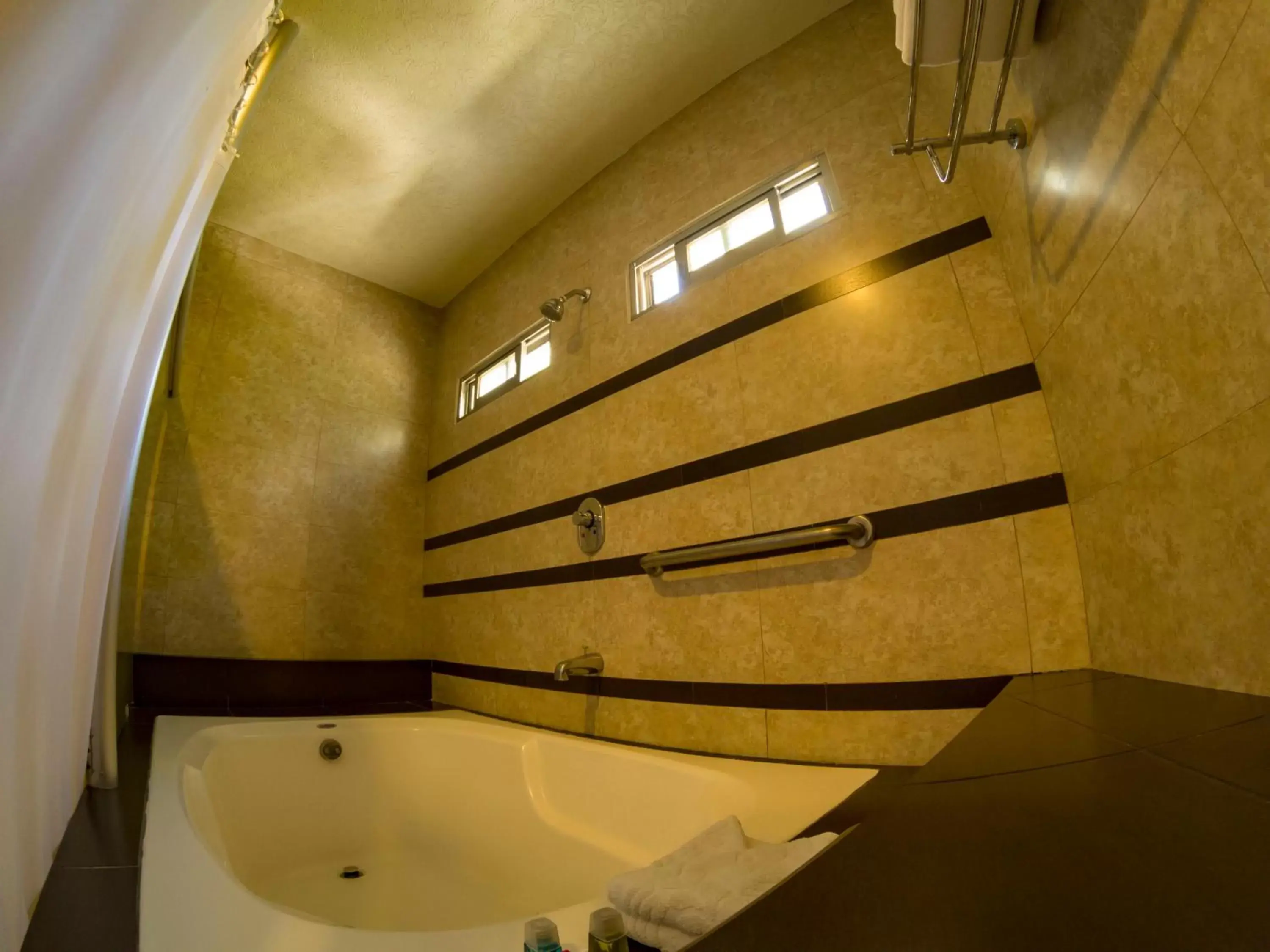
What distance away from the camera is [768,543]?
1.30 m

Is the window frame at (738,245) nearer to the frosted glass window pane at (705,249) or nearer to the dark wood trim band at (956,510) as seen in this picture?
the frosted glass window pane at (705,249)

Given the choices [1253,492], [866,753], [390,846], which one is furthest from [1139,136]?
[390,846]

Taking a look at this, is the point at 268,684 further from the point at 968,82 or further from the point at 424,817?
the point at 968,82

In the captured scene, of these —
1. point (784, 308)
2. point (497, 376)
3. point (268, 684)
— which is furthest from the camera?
point (497, 376)

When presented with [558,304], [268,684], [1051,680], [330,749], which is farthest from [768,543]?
[268,684]

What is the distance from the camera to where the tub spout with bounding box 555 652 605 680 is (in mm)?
1603

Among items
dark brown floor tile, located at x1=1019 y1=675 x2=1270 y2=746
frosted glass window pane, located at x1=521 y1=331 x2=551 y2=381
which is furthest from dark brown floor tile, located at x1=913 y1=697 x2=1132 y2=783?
frosted glass window pane, located at x1=521 y1=331 x2=551 y2=381

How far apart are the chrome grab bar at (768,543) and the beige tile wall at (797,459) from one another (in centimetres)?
6

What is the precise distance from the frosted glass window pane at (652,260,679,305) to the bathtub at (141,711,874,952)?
59.3 inches

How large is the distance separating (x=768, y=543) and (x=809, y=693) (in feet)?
1.25

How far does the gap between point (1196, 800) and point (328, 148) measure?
282cm

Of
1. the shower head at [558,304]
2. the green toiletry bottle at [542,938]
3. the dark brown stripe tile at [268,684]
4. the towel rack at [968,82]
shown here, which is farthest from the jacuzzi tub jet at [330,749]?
the towel rack at [968,82]

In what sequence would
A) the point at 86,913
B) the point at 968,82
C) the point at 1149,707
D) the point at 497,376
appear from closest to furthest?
the point at 86,913 < the point at 1149,707 < the point at 968,82 < the point at 497,376

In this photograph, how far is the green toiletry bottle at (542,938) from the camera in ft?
1.51
